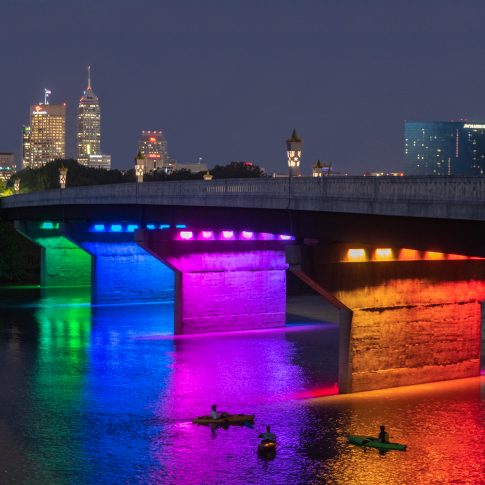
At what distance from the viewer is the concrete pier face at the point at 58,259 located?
364 feet

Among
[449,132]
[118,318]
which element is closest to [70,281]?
[118,318]

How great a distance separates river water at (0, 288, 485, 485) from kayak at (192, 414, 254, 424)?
36 centimetres

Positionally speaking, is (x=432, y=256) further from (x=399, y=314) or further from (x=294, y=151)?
→ (x=294, y=151)

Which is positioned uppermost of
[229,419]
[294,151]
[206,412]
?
[294,151]

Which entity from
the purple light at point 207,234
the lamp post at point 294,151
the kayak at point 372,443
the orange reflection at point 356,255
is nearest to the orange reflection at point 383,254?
the orange reflection at point 356,255

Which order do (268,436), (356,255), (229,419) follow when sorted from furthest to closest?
1. (356,255)
2. (229,419)
3. (268,436)

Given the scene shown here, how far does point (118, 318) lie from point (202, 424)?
3776cm

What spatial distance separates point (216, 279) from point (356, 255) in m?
21.8

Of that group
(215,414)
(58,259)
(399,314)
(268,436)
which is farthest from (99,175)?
(268,436)

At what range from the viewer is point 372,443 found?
114 ft

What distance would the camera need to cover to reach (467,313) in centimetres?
4741

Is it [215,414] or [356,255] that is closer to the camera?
[215,414]

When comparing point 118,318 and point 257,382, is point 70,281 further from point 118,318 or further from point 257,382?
point 257,382

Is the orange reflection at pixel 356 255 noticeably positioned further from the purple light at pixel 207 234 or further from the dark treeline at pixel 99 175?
the dark treeline at pixel 99 175
